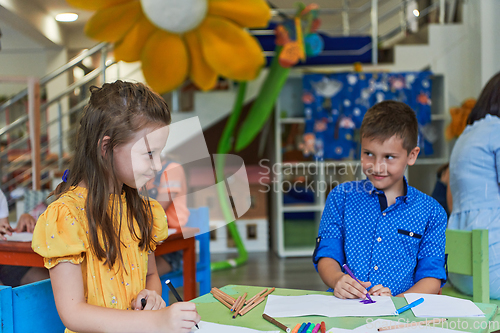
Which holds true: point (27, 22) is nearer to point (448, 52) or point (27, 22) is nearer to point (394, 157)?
point (394, 157)

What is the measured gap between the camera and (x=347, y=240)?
106 centimetres

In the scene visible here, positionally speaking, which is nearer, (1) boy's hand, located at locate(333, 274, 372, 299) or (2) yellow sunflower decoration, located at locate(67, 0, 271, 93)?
(1) boy's hand, located at locate(333, 274, 372, 299)

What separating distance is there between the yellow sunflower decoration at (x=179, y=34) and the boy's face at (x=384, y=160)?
4.68 ft

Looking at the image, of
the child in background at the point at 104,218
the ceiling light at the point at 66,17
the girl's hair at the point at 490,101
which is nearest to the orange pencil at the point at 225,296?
the child in background at the point at 104,218

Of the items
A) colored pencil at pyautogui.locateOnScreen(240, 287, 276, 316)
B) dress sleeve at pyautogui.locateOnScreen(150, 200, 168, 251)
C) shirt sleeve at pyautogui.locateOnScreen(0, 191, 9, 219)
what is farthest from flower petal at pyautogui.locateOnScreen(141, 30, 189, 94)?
colored pencil at pyautogui.locateOnScreen(240, 287, 276, 316)

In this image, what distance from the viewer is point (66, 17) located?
1.71 metres

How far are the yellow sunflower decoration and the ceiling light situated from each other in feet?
0.42

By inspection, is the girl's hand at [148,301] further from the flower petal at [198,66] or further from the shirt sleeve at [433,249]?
the flower petal at [198,66]

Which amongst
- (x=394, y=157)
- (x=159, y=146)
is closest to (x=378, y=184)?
(x=394, y=157)

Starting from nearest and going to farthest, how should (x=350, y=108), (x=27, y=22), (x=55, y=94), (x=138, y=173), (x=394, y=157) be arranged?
(x=138, y=173) → (x=394, y=157) → (x=27, y=22) → (x=55, y=94) → (x=350, y=108)

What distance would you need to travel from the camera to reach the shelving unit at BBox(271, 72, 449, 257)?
325 centimetres

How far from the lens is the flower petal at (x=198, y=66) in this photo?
91.7 inches

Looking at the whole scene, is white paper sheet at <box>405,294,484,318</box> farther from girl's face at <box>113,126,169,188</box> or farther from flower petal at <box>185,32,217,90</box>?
flower petal at <box>185,32,217,90</box>

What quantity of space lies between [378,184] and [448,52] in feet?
8.55
